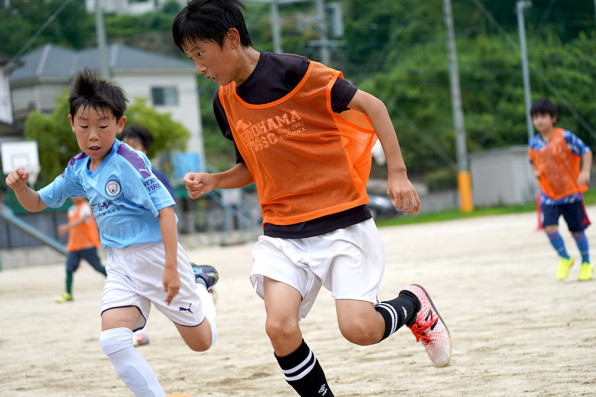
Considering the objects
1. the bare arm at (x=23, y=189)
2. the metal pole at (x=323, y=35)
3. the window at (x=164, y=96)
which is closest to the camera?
the bare arm at (x=23, y=189)

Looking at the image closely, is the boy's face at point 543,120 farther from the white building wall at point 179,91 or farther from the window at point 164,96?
the window at point 164,96

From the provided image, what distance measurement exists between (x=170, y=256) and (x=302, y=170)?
2.31 ft

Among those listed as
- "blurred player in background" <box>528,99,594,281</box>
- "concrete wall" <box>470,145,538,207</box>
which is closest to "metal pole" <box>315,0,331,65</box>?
"concrete wall" <box>470,145,538,207</box>

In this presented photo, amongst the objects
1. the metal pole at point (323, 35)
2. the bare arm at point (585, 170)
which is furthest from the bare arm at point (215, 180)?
the metal pole at point (323, 35)

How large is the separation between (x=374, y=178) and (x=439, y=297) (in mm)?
39638

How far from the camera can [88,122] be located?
3.71 m

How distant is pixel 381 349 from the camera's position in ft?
17.0

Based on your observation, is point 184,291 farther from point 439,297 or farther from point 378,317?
point 439,297

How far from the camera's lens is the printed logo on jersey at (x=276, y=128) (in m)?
3.58

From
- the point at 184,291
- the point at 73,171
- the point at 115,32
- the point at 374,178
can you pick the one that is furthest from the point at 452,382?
the point at 115,32

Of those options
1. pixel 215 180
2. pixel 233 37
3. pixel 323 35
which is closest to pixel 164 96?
pixel 323 35

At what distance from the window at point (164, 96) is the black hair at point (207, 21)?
125ft

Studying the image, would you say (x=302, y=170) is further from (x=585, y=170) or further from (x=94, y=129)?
(x=585, y=170)

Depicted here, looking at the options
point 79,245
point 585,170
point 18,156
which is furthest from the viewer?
point 18,156
